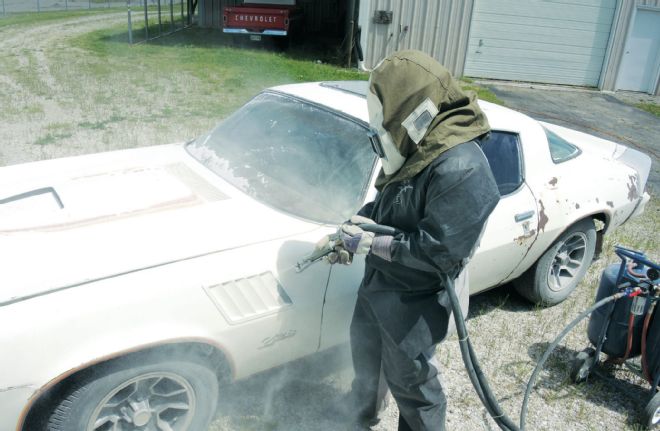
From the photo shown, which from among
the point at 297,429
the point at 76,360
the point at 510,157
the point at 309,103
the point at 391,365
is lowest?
the point at 297,429

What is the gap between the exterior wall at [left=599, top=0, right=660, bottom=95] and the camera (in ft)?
44.8

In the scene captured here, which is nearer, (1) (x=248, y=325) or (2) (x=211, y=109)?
(1) (x=248, y=325)

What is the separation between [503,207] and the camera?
3.26 meters

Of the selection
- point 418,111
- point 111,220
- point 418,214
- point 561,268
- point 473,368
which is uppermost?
point 418,111

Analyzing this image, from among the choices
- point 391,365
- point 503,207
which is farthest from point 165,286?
point 503,207

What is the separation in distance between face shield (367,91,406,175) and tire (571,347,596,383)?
1.88 meters

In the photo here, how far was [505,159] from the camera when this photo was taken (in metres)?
3.42

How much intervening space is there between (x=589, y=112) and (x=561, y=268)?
8.79 m

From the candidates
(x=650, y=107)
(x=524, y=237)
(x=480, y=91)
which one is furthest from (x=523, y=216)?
(x=650, y=107)

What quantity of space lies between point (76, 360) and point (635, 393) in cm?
294

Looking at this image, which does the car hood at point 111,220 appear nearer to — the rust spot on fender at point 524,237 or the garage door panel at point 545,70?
the rust spot on fender at point 524,237

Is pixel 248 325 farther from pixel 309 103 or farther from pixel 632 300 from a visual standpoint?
pixel 632 300

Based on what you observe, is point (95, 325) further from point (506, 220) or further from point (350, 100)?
point (506, 220)

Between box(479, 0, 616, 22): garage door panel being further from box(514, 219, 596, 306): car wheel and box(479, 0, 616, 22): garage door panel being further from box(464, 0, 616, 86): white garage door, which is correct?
box(514, 219, 596, 306): car wheel
